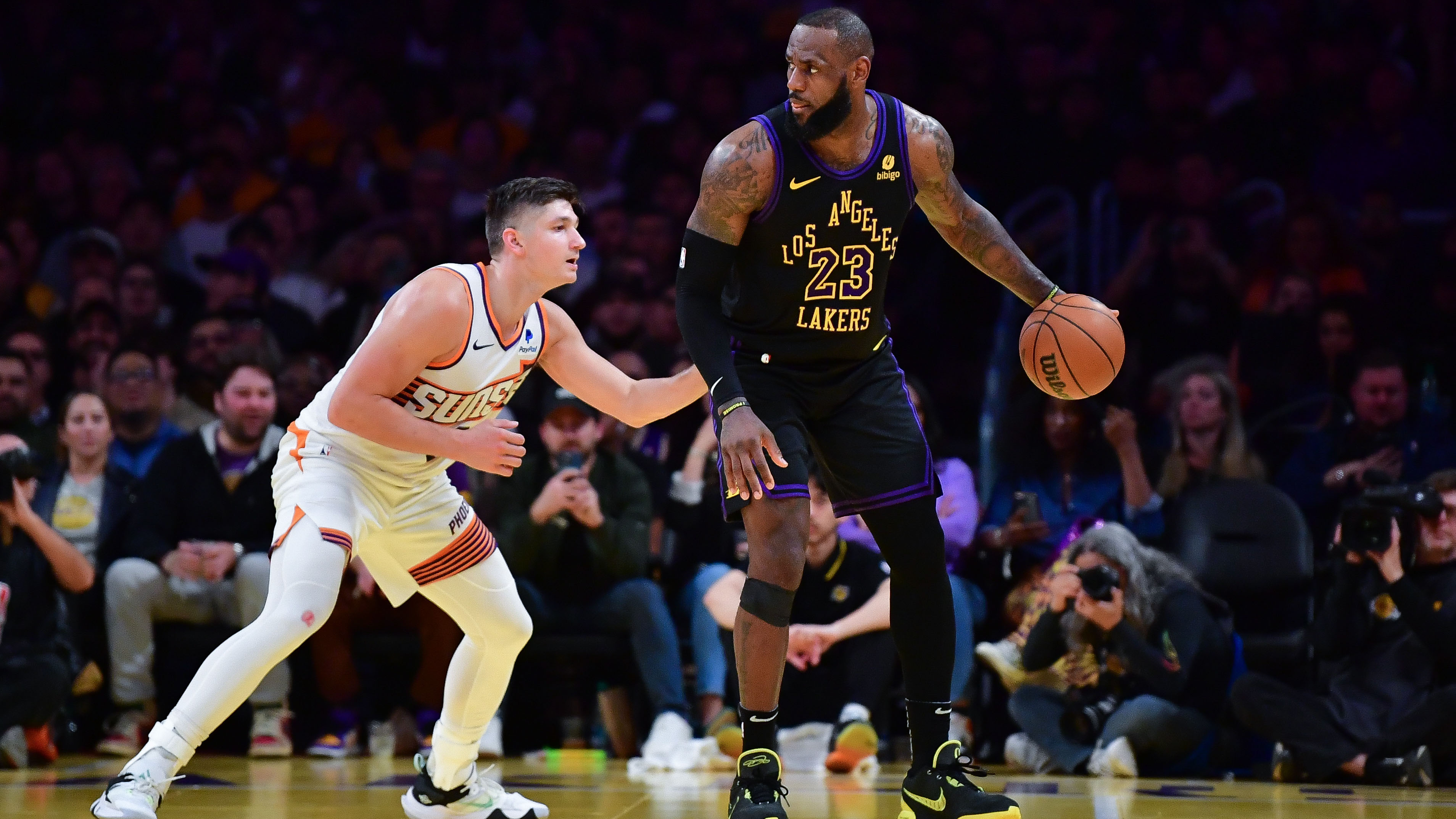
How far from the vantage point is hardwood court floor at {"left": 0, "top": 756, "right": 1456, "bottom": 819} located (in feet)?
15.8

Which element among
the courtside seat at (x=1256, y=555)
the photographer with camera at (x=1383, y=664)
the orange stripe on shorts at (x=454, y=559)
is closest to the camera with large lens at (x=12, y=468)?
the orange stripe on shorts at (x=454, y=559)

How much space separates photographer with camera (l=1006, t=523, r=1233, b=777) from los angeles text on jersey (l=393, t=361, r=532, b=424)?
276 cm

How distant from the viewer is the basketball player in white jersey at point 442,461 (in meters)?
4.12

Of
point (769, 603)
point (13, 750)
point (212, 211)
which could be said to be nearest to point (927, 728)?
point (769, 603)

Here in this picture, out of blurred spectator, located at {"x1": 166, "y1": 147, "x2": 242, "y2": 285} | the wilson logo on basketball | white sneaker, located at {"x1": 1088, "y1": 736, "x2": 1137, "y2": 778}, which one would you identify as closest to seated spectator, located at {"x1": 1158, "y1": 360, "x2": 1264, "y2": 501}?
white sneaker, located at {"x1": 1088, "y1": 736, "x2": 1137, "y2": 778}

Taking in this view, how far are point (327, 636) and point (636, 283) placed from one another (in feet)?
8.85

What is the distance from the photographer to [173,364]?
8180mm

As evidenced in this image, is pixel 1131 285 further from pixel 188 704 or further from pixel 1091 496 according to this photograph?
pixel 188 704

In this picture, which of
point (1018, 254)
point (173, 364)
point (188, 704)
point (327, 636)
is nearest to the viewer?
point (188, 704)

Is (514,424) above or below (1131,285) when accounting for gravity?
below

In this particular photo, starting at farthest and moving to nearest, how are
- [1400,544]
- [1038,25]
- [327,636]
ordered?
[1038,25], [327,636], [1400,544]

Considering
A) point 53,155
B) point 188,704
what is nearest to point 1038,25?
point 53,155

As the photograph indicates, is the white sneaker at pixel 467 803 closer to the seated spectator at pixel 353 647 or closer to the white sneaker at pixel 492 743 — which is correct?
the white sneaker at pixel 492 743

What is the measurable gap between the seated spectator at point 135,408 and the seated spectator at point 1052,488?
4101 millimetres
